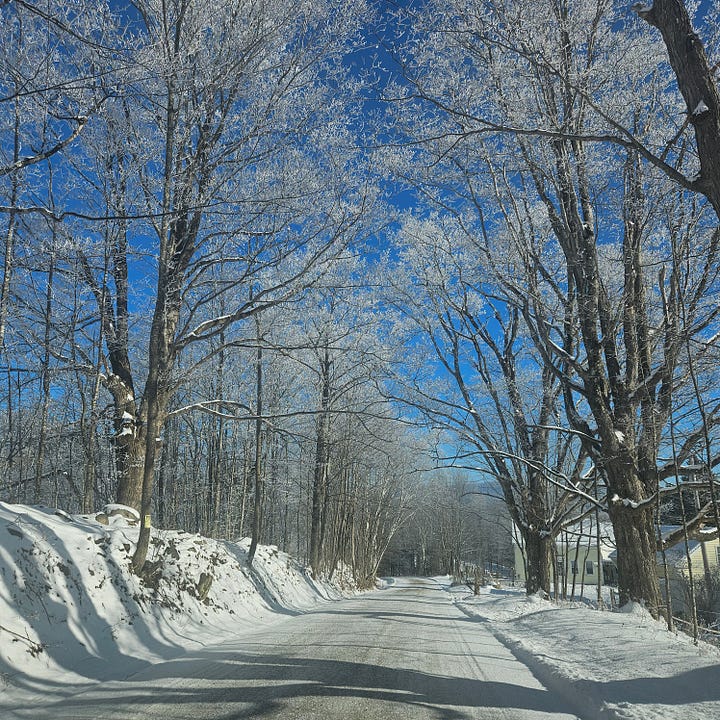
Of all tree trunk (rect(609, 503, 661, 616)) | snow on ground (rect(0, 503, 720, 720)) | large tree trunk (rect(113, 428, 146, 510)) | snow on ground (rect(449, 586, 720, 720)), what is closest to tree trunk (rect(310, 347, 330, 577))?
large tree trunk (rect(113, 428, 146, 510))

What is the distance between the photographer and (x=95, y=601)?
6.82m

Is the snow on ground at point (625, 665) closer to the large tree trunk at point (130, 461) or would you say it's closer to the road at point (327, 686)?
the road at point (327, 686)

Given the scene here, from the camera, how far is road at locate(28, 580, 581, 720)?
422 centimetres

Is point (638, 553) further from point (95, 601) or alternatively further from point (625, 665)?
point (95, 601)

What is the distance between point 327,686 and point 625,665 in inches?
111

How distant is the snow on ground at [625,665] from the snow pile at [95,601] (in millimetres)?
4129

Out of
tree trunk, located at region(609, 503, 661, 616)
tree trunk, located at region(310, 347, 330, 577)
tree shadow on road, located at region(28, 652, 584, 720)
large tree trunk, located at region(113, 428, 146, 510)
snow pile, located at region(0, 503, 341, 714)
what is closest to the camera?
tree shadow on road, located at region(28, 652, 584, 720)

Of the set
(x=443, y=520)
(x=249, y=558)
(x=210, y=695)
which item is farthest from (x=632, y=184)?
(x=443, y=520)

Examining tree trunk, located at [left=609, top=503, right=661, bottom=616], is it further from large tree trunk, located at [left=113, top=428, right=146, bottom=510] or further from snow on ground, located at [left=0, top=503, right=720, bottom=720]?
large tree trunk, located at [left=113, top=428, right=146, bottom=510]

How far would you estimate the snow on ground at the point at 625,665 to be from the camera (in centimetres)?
429

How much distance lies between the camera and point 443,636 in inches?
355

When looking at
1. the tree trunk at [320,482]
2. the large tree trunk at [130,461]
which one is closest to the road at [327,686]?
the large tree trunk at [130,461]

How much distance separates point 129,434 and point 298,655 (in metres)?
6.02

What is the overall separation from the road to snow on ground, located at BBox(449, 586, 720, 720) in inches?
9.4
